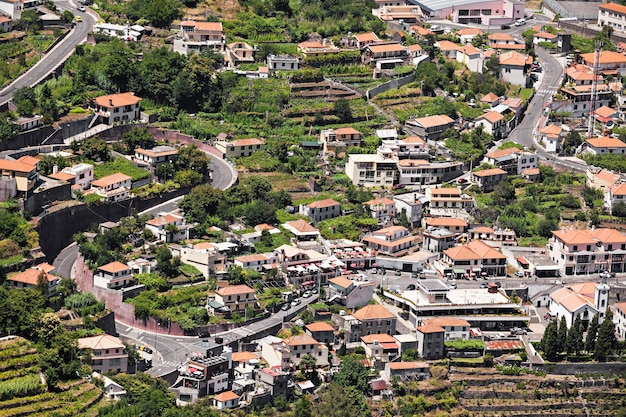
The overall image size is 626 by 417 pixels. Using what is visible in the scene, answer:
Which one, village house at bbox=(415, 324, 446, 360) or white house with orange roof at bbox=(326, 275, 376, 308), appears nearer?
village house at bbox=(415, 324, 446, 360)

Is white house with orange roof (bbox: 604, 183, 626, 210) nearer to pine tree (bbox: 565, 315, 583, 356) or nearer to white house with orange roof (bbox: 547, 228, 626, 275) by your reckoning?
white house with orange roof (bbox: 547, 228, 626, 275)

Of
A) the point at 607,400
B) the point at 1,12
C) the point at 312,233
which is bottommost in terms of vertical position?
the point at 607,400

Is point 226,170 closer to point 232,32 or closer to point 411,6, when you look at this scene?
point 232,32

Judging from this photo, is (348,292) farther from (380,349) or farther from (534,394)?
(534,394)

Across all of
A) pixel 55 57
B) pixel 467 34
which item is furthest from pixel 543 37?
pixel 55 57

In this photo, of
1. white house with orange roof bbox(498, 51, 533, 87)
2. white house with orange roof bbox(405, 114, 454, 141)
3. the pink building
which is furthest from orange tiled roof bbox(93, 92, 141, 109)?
the pink building

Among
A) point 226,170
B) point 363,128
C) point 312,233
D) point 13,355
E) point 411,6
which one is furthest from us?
point 411,6

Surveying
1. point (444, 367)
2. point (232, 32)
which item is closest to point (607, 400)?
point (444, 367)
